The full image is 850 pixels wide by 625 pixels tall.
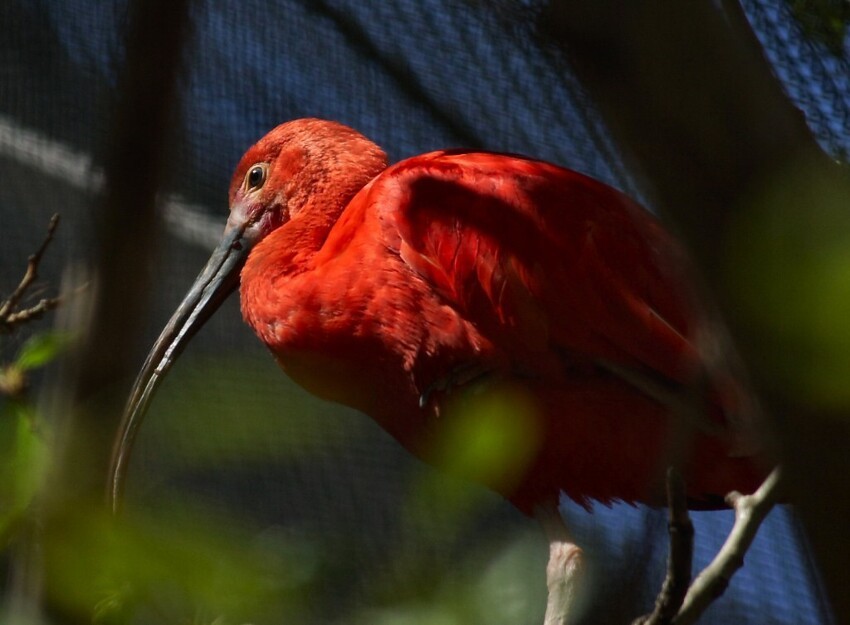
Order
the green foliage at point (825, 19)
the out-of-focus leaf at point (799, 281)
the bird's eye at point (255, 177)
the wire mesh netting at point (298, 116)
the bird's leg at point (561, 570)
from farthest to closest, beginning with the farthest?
the bird's eye at point (255, 177) < the wire mesh netting at point (298, 116) < the bird's leg at point (561, 570) < the green foliage at point (825, 19) < the out-of-focus leaf at point (799, 281)

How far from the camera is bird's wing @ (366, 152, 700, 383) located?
69.9 inches

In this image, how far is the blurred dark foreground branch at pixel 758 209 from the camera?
1.90 ft

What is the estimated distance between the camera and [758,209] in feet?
1.94

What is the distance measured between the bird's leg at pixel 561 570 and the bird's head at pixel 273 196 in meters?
0.63

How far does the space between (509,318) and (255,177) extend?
0.79 meters

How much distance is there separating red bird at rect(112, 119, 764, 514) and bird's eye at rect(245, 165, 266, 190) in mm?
389

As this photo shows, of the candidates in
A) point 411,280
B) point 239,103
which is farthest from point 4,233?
point 411,280

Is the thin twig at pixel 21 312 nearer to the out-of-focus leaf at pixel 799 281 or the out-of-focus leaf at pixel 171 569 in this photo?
the out-of-focus leaf at pixel 171 569

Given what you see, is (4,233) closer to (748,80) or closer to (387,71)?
(387,71)

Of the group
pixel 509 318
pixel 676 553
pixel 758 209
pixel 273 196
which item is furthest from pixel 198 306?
pixel 758 209

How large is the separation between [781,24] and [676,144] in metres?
0.68

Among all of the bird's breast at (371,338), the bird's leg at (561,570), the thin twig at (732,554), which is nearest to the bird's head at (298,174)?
the bird's breast at (371,338)

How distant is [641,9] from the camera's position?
62 cm

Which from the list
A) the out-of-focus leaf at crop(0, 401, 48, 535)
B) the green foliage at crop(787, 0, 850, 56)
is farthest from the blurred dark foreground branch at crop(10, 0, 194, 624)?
the green foliage at crop(787, 0, 850, 56)
